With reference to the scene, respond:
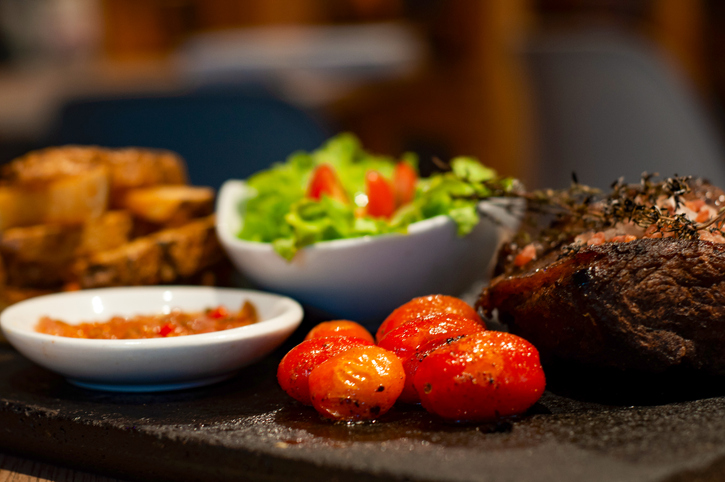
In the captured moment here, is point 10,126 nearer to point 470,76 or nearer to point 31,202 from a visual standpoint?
point 470,76

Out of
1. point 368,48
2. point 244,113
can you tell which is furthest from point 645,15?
point 244,113

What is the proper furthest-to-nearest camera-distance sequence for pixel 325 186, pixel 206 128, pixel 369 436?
pixel 206 128 → pixel 325 186 → pixel 369 436

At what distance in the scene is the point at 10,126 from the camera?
10.5 m

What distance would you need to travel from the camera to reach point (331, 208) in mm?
2170

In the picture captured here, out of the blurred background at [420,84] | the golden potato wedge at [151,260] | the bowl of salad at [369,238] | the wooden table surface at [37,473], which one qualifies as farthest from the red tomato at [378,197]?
the blurred background at [420,84]

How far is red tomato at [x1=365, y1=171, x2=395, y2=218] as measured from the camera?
2.33 meters

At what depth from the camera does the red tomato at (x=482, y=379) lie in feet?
4.46

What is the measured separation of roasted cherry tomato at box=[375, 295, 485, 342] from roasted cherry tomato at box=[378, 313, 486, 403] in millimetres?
72

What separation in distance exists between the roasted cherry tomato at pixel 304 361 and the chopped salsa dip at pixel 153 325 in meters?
0.40

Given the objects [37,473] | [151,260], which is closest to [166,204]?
[151,260]

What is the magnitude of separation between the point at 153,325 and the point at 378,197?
859 millimetres

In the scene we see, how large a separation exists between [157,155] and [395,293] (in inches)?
A: 43.4

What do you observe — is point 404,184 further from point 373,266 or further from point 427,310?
point 427,310

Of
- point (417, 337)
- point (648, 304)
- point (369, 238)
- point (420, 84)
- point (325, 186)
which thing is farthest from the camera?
point (420, 84)
